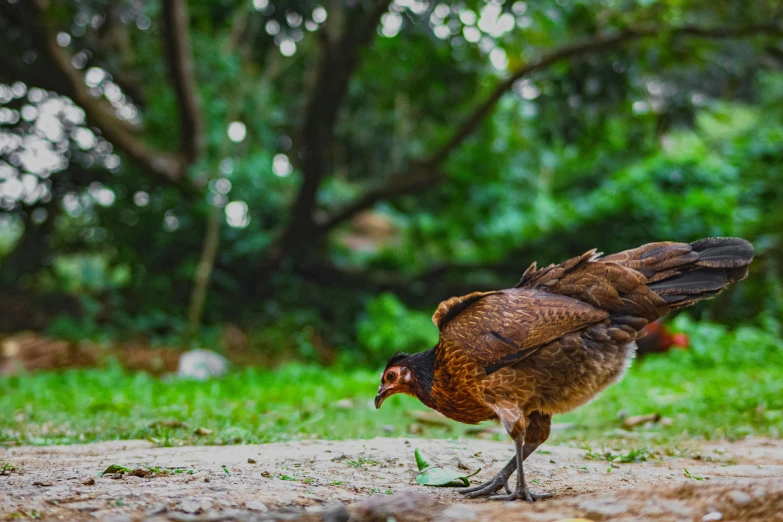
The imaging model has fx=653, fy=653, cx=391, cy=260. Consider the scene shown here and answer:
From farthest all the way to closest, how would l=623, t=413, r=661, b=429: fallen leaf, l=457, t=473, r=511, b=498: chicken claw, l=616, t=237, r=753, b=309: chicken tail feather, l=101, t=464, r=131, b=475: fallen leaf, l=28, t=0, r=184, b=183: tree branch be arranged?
1. l=28, t=0, r=184, b=183: tree branch
2. l=623, t=413, r=661, b=429: fallen leaf
3. l=616, t=237, r=753, b=309: chicken tail feather
4. l=457, t=473, r=511, b=498: chicken claw
5. l=101, t=464, r=131, b=475: fallen leaf

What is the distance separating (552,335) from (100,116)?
9147mm

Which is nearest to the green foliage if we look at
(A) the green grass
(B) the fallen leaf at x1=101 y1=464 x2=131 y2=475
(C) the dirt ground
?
(A) the green grass

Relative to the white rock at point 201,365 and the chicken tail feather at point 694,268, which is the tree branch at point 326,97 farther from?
the chicken tail feather at point 694,268

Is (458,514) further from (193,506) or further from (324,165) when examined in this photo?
(324,165)

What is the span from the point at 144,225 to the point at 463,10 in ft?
23.5

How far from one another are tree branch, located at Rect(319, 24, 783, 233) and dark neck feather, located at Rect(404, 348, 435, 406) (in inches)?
244

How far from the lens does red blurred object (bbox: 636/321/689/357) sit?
9211 millimetres

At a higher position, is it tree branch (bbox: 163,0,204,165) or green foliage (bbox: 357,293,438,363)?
tree branch (bbox: 163,0,204,165)

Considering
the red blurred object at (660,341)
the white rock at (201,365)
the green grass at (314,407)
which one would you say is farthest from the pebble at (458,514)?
the red blurred object at (660,341)

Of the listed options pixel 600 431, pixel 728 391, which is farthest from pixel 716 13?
pixel 600 431

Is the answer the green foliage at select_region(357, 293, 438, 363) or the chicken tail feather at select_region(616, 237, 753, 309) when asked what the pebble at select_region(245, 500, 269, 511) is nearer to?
the chicken tail feather at select_region(616, 237, 753, 309)

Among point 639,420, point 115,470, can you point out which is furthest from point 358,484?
point 639,420

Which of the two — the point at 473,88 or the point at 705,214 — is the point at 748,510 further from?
the point at 705,214

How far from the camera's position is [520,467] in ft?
9.02
